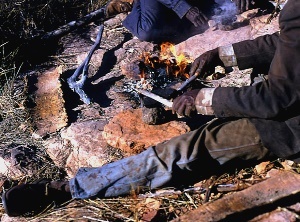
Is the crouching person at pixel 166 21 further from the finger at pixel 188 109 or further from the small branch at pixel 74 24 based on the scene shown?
the finger at pixel 188 109

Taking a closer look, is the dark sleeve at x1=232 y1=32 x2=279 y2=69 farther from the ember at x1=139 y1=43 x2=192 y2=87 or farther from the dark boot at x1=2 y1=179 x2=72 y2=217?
the dark boot at x1=2 y1=179 x2=72 y2=217

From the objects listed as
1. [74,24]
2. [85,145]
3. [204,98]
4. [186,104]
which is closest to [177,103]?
[186,104]

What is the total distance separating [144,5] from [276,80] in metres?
3.53

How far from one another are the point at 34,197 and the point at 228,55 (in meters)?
2.22

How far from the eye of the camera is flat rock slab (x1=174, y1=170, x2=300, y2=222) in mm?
2881

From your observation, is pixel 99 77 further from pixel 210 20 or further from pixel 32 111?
pixel 210 20

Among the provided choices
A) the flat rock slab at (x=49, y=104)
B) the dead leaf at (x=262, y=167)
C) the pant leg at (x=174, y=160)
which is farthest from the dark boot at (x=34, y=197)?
the dead leaf at (x=262, y=167)

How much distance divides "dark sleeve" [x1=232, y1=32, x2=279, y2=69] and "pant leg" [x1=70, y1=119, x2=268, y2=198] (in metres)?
0.80

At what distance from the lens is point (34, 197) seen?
3.50m

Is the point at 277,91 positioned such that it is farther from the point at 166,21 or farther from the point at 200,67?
the point at 166,21

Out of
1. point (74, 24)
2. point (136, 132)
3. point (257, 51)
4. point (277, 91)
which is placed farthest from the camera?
point (74, 24)

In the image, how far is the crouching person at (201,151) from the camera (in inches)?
124

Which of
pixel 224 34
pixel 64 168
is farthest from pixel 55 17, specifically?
pixel 64 168

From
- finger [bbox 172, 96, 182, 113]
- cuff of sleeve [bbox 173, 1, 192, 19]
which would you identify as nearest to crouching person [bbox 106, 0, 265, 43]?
cuff of sleeve [bbox 173, 1, 192, 19]
